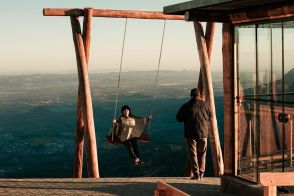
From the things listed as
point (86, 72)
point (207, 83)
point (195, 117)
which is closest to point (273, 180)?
point (195, 117)

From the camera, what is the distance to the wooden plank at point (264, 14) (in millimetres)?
8734

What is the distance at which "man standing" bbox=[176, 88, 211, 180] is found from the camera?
11391mm

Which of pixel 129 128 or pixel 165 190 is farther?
pixel 129 128

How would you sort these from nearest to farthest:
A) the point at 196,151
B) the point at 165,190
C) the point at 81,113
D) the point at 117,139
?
1. the point at 165,190
2. the point at 196,151
3. the point at 117,139
4. the point at 81,113

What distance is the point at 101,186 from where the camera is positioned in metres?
11.5

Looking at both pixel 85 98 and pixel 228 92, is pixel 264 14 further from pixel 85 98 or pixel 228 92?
pixel 85 98

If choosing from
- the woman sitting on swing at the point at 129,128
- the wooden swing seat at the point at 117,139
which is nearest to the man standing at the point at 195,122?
the wooden swing seat at the point at 117,139

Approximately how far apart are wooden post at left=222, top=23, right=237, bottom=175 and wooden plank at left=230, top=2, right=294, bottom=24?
291mm

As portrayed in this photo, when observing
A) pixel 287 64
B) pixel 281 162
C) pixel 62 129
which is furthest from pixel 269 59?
pixel 62 129

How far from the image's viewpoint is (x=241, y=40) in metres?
9.73

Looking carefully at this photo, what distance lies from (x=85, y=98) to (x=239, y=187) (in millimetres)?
5029

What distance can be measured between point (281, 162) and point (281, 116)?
77 cm

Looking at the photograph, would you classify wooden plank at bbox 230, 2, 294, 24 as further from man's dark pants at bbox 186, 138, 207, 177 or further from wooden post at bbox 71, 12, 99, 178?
wooden post at bbox 71, 12, 99, 178

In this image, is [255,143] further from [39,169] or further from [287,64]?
[39,169]
